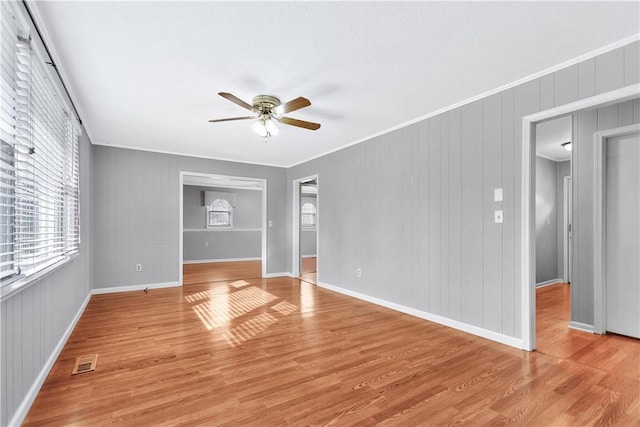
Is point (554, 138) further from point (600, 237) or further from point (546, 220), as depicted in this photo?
point (600, 237)

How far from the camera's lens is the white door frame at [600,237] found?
329 cm

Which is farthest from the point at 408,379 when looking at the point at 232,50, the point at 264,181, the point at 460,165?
the point at 264,181

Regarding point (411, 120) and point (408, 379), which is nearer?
point (408, 379)

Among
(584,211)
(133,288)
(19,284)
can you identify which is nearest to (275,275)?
(133,288)

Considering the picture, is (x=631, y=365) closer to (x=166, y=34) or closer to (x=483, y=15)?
(x=483, y=15)

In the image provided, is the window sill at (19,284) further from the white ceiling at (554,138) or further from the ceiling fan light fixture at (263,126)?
the white ceiling at (554,138)

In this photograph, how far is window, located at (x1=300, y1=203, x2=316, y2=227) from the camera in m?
11.0

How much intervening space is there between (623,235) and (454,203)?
1.69 m

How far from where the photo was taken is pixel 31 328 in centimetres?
201

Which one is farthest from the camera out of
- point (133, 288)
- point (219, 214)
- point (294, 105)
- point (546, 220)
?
point (219, 214)

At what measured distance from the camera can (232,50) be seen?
2350mm

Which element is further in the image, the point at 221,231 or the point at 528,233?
the point at 221,231

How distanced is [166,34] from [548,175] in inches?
252

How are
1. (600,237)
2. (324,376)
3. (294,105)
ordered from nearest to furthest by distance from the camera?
(324,376), (294,105), (600,237)
